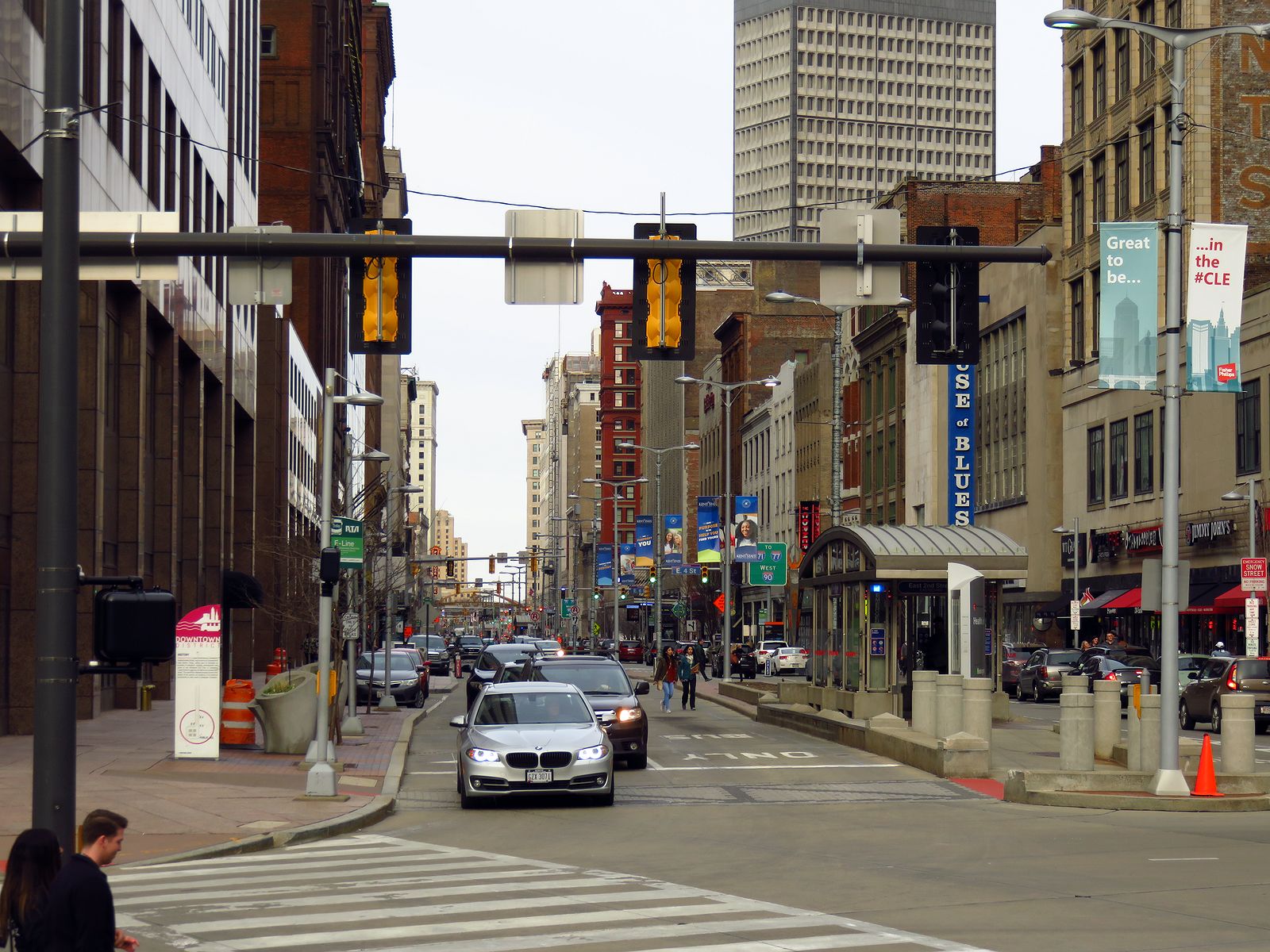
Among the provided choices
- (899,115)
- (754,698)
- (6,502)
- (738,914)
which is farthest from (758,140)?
(738,914)

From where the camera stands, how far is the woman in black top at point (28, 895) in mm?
6918

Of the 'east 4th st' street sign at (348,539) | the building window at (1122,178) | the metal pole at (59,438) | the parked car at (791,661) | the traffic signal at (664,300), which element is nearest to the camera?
the metal pole at (59,438)

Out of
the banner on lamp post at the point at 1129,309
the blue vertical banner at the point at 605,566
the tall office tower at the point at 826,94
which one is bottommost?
the blue vertical banner at the point at 605,566

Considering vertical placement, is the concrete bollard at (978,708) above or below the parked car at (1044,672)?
above

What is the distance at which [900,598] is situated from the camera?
35781mm

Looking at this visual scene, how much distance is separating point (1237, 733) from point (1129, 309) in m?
5.52

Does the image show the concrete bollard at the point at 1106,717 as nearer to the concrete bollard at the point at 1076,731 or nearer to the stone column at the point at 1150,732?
the stone column at the point at 1150,732

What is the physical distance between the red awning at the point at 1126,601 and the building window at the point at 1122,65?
19152mm

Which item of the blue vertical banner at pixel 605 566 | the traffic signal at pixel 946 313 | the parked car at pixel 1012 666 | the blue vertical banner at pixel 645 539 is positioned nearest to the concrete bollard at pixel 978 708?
the traffic signal at pixel 946 313

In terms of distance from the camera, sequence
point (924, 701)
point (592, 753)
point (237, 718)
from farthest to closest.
→ point (237, 718) → point (924, 701) → point (592, 753)

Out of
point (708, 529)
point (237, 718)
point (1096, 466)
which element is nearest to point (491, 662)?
point (237, 718)

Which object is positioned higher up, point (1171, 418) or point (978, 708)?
point (1171, 418)

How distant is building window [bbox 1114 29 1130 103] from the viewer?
69.9 meters

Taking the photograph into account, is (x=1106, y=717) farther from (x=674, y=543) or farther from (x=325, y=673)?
(x=674, y=543)
